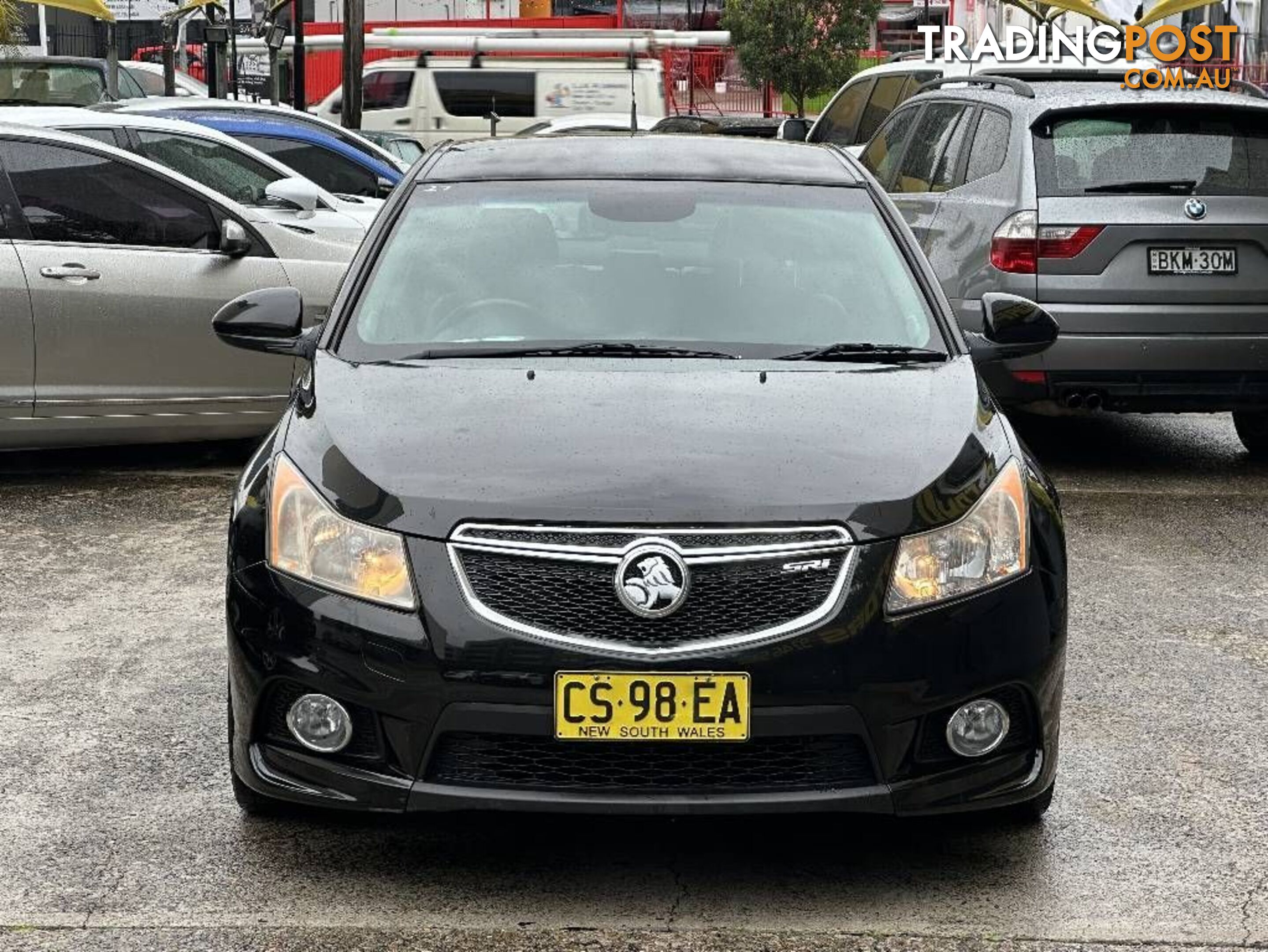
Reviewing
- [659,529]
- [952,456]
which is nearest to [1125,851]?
[952,456]

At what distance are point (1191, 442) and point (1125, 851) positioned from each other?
6105 mm

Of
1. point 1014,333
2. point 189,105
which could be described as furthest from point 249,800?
point 189,105

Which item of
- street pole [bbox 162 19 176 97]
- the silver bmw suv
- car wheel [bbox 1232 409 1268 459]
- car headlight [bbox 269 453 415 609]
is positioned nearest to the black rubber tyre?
car headlight [bbox 269 453 415 609]

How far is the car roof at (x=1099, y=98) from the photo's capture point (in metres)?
9.08

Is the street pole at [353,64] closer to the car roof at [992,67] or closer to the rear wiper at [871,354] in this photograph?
the car roof at [992,67]

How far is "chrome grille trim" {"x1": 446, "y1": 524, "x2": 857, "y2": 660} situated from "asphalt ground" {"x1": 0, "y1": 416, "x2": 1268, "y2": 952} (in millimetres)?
549

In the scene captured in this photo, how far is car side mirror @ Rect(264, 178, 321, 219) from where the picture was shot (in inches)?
388

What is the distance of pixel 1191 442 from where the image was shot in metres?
10.4

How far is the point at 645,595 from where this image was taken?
13.2 ft

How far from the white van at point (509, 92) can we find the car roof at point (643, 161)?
26.9 metres

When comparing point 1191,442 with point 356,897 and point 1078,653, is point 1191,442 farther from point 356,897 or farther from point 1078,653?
point 356,897

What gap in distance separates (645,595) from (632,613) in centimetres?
4

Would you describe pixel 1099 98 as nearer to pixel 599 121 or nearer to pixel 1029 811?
pixel 1029 811

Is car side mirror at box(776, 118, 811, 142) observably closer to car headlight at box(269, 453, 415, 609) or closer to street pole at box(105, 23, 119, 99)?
street pole at box(105, 23, 119, 99)
